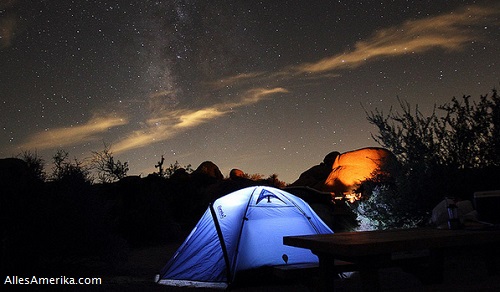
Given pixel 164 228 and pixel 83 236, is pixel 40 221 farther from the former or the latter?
pixel 164 228

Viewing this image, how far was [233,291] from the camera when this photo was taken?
Answer: 261 inches

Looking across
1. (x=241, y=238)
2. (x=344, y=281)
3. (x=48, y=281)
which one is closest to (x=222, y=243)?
(x=241, y=238)

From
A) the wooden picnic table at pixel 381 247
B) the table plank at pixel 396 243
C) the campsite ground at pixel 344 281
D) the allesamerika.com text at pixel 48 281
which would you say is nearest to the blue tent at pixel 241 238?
the campsite ground at pixel 344 281

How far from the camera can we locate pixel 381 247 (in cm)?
330

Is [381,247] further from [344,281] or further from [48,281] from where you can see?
[48,281]

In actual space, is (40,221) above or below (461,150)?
below

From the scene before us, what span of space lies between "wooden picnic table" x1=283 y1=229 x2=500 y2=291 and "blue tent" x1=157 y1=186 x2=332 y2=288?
109 inches

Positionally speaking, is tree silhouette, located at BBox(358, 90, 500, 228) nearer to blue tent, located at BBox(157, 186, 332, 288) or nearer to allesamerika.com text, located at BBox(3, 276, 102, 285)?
blue tent, located at BBox(157, 186, 332, 288)

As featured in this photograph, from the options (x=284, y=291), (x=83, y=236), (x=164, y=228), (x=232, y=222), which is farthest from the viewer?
(x=164, y=228)

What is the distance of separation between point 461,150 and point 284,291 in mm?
5758

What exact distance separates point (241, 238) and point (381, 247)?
4.06 meters

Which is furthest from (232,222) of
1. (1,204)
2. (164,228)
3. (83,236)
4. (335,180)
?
(335,180)

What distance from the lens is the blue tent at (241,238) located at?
7047mm

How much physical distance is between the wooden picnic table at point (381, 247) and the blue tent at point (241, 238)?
278 centimetres
